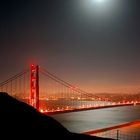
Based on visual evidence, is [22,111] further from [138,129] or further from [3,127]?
[138,129]

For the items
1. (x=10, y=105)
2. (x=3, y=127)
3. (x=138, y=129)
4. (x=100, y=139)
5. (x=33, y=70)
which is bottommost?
(x=138, y=129)

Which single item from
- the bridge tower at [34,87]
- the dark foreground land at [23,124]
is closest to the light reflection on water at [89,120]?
the bridge tower at [34,87]

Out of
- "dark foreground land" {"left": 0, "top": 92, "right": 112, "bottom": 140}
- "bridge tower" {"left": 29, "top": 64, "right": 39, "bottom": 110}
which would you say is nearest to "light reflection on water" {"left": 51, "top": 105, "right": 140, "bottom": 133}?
"bridge tower" {"left": 29, "top": 64, "right": 39, "bottom": 110}

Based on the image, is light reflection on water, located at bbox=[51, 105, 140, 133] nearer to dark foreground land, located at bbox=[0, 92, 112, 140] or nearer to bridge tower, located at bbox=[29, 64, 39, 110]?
bridge tower, located at bbox=[29, 64, 39, 110]

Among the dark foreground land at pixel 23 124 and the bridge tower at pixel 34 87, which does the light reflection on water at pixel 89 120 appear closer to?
the bridge tower at pixel 34 87

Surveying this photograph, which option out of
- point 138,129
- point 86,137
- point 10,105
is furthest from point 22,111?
point 138,129

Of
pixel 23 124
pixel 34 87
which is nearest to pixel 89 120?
pixel 34 87

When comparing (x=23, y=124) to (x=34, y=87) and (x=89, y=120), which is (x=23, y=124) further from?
(x=89, y=120)
